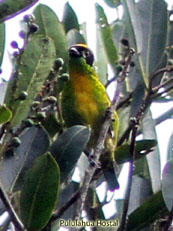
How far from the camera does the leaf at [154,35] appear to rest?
2.91m

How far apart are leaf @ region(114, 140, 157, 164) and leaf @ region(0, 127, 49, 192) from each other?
0.35 meters

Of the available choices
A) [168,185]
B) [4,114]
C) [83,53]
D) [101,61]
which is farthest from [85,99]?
[4,114]

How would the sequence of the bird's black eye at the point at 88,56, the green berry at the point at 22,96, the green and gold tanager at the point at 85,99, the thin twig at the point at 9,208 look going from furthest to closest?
the bird's black eye at the point at 88,56 < the green and gold tanager at the point at 85,99 < the green berry at the point at 22,96 < the thin twig at the point at 9,208

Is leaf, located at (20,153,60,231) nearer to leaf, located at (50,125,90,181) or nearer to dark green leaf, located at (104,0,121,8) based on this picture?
leaf, located at (50,125,90,181)

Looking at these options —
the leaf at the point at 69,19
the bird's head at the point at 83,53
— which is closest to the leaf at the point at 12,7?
the leaf at the point at 69,19

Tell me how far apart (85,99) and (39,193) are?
1540 millimetres

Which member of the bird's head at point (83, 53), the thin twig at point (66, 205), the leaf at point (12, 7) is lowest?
the thin twig at point (66, 205)

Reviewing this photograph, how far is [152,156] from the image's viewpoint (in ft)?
9.27

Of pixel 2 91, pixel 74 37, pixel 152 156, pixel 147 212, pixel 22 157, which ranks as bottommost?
pixel 147 212

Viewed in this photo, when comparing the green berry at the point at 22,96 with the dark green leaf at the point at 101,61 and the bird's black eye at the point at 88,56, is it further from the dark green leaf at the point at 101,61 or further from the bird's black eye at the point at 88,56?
the bird's black eye at the point at 88,56

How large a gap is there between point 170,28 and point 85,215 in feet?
3.40

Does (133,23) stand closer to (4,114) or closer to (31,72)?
(31,72)

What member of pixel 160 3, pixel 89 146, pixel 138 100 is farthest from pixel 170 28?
pixel 89 146

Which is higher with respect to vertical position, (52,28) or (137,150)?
(52,28)
